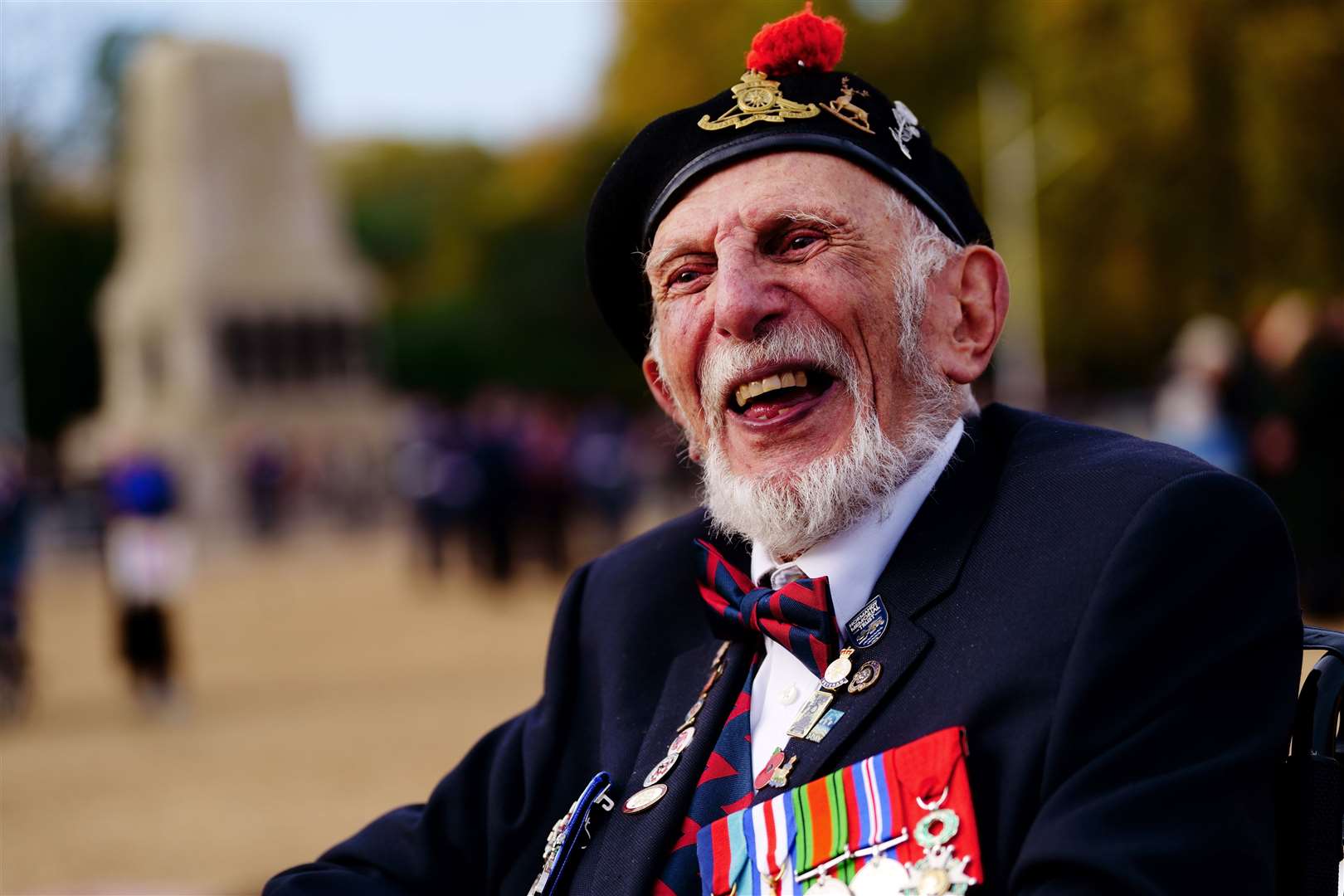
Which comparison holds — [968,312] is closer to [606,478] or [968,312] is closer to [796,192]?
[796,192]

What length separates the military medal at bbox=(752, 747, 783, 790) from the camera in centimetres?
224

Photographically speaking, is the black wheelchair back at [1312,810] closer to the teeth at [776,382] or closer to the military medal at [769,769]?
the military medal at [769,769]

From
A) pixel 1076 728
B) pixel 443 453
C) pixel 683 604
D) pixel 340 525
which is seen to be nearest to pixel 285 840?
pixel 683 604

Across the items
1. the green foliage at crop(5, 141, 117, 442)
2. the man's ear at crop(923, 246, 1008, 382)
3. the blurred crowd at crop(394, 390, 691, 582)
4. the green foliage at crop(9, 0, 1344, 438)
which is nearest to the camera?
the man's ear at crop(923, 246, 1008, 382)

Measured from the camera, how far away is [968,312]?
8.50 ft

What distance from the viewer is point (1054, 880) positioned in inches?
72.7

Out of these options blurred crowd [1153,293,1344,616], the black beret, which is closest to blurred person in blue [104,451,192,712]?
blurred crowd [1153,293,1344,616]

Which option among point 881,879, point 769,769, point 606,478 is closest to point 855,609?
point 769,769

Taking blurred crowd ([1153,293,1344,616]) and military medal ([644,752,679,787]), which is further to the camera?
blurred crowd ([1153,293,1344,616])

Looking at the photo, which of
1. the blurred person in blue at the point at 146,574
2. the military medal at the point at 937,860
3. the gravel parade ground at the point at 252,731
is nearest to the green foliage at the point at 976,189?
the gravel parade ground at the point at 252,731

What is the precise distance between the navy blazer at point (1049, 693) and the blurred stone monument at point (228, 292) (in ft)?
101

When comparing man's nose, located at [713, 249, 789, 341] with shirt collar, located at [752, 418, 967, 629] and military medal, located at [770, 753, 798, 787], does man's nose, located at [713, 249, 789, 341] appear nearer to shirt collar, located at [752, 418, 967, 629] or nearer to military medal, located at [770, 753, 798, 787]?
shirt collar, located at [752, 418, 967, 629]

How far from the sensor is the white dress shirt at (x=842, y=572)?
240cm

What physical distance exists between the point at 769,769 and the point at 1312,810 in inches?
28.6
